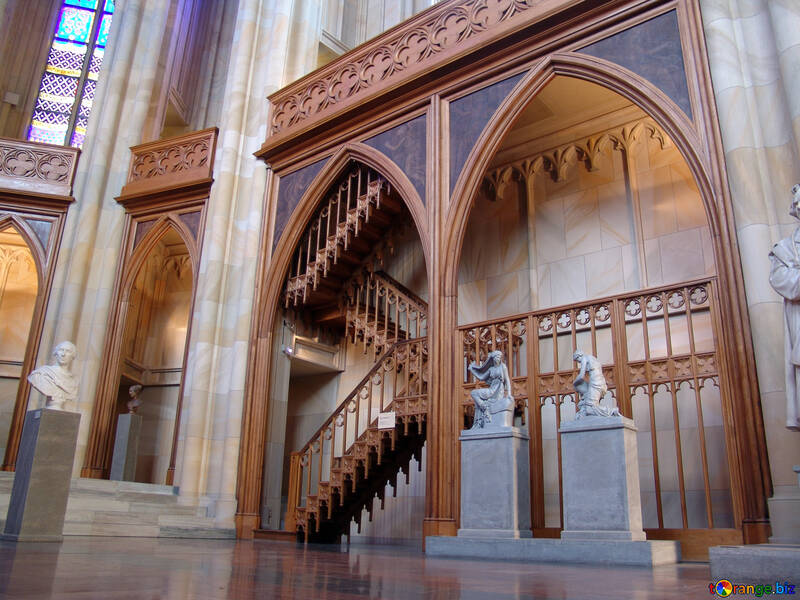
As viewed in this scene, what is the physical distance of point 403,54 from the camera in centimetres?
876

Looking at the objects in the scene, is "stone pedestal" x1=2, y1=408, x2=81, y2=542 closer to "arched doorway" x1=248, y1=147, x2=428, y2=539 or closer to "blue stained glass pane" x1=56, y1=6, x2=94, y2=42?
"arched doorway" x1=248, y1=147, x2=428, y2=539

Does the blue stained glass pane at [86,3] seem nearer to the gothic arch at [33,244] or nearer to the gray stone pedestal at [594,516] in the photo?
the gothic arch at [33,244]

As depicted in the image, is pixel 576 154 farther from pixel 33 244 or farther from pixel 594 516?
pixel 33 244

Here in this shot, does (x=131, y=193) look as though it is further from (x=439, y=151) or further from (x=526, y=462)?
(x=526, y=462)

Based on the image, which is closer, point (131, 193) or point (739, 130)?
point (739, 130)

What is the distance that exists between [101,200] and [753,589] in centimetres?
1211

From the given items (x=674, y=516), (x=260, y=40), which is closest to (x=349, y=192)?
(x=260, y=40)

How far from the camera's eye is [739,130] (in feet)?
18.3

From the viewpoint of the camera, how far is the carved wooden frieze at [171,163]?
11.3 m

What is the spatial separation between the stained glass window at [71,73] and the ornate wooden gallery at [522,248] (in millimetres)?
8867

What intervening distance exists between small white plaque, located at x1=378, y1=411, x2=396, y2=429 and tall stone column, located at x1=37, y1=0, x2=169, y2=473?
533cm

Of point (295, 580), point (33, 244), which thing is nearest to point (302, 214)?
point (33, 244)

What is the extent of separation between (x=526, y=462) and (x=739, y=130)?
3.44 meters

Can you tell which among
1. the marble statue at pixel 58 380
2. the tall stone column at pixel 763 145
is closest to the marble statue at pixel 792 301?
the tall stone column at pixel 763 145
